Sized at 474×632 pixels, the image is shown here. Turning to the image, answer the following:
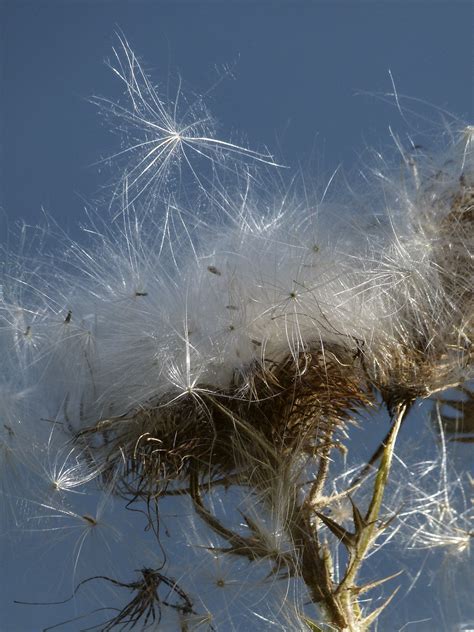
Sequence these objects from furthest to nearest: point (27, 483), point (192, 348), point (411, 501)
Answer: point (411, 501), point (27, 483), point (192, 348)

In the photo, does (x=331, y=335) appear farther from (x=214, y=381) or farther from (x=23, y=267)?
(x=23, y=267)

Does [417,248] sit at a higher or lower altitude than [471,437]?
higher

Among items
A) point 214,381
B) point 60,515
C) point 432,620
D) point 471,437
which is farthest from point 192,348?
point 432,620

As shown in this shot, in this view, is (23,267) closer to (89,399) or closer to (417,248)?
(89,399)

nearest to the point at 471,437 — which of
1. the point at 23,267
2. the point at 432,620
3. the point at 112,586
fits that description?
the point at 432,620

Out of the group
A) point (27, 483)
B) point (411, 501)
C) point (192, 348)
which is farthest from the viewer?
point (411, 501)

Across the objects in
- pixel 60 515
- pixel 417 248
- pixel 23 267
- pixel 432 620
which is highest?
pixel 23 267

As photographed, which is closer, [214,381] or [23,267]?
[214,381]
